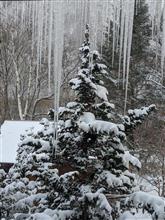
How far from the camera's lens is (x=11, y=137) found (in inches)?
510

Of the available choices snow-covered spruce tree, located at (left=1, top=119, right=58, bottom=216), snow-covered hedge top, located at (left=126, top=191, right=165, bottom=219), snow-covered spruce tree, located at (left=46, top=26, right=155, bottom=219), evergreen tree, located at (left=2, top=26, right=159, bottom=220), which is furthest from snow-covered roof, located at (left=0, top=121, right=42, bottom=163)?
snow-covered hedge top, located at (left=126, top=191, right=165, bottom=219)

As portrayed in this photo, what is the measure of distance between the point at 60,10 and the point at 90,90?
0.91 m

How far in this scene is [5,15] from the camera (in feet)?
66.4

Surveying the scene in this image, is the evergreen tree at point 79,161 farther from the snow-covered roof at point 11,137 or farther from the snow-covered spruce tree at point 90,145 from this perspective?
the snow-covered roof at point 11,137

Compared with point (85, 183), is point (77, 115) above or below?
above

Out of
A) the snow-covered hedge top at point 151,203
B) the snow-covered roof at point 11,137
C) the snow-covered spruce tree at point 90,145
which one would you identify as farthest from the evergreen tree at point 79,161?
the snow-covered roof at point 11,137

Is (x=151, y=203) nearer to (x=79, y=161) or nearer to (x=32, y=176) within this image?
(x=79, y=161)

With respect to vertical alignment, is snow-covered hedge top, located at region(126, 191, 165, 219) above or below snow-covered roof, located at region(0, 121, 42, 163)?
above

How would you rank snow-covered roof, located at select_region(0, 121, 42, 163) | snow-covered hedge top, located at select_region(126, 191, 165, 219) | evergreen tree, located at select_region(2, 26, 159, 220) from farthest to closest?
snow-covered roof, located at select_region(0, 121, 42, 163)
evergreen tree, located at select_region(2, 26, 159, 220)
snow-covered hedge top, located at select_region(126, 191, 165, 219)

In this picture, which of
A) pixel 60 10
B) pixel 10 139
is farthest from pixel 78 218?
pixel 10 139

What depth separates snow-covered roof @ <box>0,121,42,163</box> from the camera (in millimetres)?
11789

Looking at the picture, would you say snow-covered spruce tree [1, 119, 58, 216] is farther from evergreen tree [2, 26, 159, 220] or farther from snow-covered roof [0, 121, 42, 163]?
snow-covered roof [0, 121, 42, 163]

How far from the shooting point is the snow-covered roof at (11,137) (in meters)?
11.8

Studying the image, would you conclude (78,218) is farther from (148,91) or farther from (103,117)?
(148,91)
